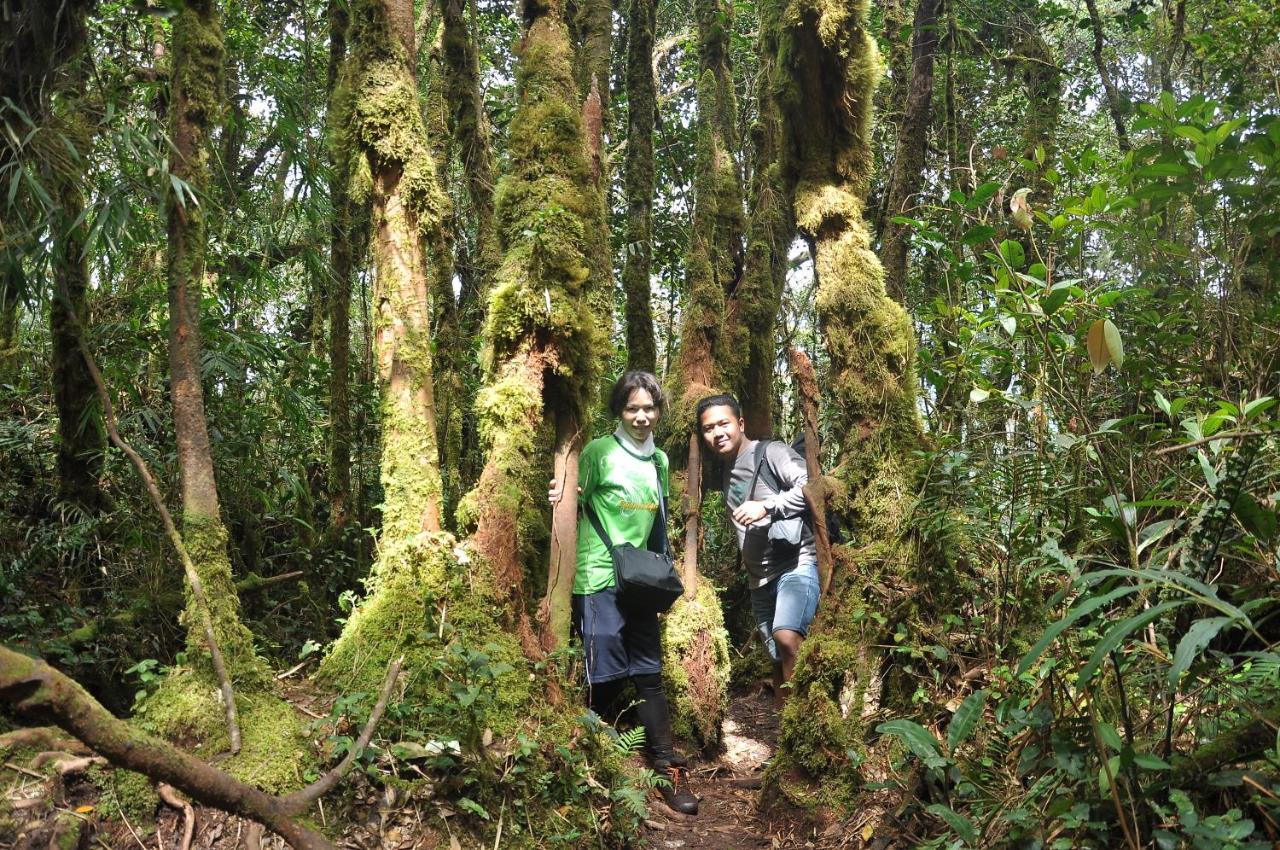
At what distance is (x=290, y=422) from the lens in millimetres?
7730

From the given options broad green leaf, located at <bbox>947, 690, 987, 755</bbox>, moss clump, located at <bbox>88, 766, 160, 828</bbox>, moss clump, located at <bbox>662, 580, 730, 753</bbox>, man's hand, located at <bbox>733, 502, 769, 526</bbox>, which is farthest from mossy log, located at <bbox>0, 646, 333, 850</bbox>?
moss clump, located at <bbox>662, 580, 730, 753</bbox>

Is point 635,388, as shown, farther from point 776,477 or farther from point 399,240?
point 399,240

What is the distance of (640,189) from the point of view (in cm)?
932

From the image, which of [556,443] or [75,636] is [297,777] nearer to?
[75,636]

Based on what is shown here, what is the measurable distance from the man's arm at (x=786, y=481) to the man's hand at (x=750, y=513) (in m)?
0.06

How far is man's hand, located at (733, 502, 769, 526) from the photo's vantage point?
20.6 ft

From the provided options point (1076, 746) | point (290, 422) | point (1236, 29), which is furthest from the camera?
point (290, 422)

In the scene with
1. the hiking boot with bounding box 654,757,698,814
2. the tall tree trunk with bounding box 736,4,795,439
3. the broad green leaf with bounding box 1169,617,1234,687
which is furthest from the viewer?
the tall tree trunk with bounding box 736,4,795,439

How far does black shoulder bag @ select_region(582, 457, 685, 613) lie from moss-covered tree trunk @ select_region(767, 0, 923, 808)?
3.16 ft

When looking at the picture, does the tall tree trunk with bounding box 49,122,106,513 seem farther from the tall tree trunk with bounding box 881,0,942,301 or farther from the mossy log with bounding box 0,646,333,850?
the tall tree trunk with bounding box 881,0,942,301

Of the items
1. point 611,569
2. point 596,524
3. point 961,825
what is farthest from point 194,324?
point 961,825

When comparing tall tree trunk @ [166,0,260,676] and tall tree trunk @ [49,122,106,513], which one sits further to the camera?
tall tree trunk @ [49,122,106,513]

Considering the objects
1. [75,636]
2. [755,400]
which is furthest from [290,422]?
[755,400]

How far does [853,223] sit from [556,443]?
270cm
